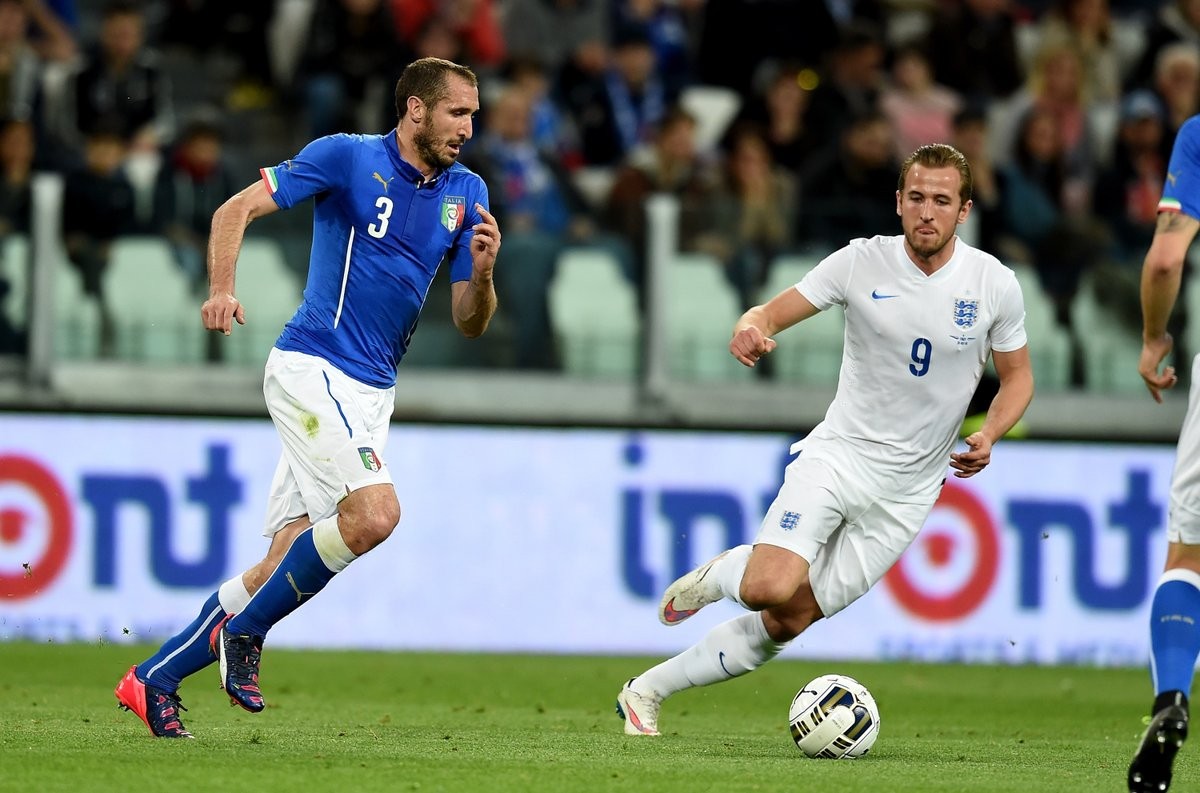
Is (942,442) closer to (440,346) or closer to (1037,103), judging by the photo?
(440,346)

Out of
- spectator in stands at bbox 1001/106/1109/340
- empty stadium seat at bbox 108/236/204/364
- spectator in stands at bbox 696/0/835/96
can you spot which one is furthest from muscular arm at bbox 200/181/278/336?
spectator in stands at bbox 696/0/835/96

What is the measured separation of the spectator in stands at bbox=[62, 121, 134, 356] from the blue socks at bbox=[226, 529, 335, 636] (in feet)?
17.3

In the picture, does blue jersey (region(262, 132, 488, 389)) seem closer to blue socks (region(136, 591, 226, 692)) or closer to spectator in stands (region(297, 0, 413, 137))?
blue socks (region(136, 591, 226, 692))

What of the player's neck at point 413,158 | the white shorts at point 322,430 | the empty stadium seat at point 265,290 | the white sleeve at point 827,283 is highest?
the player's neck at point 413,158

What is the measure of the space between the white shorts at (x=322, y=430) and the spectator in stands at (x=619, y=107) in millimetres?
7007

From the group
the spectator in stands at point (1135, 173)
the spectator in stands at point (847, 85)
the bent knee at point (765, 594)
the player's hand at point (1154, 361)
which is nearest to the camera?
the player's hand at point (1154, 361)

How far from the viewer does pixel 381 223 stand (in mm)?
7160

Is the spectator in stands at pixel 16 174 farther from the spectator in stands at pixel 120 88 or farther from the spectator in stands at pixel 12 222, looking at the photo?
the spectator in stands at pixel 120 88

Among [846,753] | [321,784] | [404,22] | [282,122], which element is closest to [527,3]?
[404,22]

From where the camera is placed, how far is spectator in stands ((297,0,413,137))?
1341 centimetres

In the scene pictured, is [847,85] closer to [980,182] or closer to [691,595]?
[980,182]

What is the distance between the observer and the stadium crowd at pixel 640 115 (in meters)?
12.1

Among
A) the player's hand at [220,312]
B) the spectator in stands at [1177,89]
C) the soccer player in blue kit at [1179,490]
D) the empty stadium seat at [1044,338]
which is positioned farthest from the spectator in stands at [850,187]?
the player's hand at [220,312]

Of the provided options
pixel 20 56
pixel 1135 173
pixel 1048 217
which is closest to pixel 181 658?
pixel 20 56
